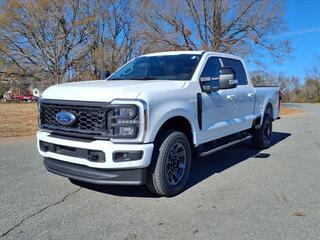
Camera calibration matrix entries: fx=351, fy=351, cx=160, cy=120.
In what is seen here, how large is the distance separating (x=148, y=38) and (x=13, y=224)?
982 inches

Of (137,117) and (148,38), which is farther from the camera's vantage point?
(148,38)

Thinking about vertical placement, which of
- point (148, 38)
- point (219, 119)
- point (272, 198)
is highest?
point (148, 38)

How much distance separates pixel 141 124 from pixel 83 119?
2.51 feet

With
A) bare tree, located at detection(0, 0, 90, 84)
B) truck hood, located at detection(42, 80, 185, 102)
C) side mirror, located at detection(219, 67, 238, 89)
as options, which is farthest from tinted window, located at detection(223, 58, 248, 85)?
bare tree, located at detection(0, 0, 90, 84)

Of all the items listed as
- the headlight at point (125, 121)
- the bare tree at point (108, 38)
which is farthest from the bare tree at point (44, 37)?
the headlight at point (125, 121)

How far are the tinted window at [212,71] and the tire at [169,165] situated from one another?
4.17ft

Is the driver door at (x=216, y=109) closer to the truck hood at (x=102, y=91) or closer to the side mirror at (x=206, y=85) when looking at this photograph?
the side mirror at (x=206, y=85)

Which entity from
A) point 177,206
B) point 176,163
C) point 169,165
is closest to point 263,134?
point 176,163

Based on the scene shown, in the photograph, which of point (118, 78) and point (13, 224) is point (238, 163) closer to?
point (118, 78)

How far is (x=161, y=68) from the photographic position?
600 centimetres

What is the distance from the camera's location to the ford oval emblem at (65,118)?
174 inches

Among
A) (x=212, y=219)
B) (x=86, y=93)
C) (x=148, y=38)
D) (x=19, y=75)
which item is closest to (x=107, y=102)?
(x=86, y=93)

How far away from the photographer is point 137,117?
163 inches

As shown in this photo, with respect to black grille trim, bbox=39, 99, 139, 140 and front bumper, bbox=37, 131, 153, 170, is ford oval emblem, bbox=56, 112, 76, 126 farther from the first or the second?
front bumper, bbox=37, 131, 153, 170
